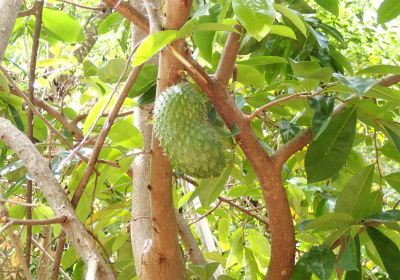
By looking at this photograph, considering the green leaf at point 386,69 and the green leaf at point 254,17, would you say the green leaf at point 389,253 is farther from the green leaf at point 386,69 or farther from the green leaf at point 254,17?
the green leaf at point 254,17

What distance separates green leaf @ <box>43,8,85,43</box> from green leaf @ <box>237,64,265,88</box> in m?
0.59

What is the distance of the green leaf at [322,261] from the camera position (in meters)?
1.09

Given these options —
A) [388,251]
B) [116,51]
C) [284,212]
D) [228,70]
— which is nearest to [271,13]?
[228,70]

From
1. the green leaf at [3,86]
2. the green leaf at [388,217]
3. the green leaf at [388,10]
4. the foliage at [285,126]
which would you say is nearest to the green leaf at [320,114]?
the foliage at [285,126]

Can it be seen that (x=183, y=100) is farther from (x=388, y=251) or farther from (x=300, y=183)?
(x=300, y=183)

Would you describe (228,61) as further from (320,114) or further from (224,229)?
(224,229)

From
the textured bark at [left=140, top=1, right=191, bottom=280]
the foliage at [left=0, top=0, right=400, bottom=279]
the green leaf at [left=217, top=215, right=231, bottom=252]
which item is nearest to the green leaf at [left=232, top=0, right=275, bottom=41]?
the foliage at [left=0, top=0, right=400, bottom=279]

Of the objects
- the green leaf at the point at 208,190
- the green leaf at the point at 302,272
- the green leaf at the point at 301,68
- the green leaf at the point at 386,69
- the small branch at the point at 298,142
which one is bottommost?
the green leaf at the point at 302,272

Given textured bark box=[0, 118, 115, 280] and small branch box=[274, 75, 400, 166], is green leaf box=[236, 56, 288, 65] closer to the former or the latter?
small branch box=[274, 75, 400, 166]

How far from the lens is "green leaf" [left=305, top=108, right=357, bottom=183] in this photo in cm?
117

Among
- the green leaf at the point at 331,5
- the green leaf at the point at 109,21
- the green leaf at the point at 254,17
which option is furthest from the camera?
the green leaf at the point at 109,21

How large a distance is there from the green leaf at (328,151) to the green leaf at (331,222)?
0.10m

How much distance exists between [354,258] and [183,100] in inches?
17.0

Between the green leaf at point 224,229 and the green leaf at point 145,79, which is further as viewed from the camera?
the green leaf at point 224,229
